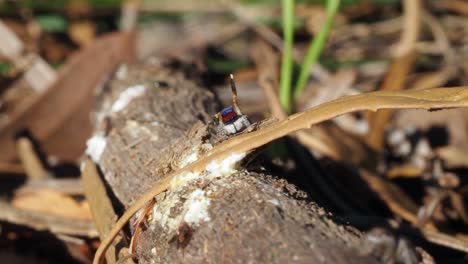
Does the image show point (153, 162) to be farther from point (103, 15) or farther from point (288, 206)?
point (103, 15)

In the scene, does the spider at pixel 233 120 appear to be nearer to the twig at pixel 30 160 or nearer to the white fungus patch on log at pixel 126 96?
the white fungus patch on log at pixel 126 96

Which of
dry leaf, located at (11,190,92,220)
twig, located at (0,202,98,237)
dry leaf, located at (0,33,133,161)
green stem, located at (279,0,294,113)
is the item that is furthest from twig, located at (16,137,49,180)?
green stem, located at (279,0,294,113)

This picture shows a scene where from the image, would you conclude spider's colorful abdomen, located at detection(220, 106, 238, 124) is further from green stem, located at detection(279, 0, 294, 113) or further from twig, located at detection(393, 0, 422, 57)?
twig, located at detection(393, 0, 422, 57)

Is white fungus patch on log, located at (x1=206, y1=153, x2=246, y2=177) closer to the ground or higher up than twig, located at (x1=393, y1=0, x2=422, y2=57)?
higher up

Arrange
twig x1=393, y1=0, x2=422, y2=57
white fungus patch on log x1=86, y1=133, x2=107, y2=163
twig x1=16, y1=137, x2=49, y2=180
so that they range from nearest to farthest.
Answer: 1. white fungus patch on log x1=86, y1=133, x2=107, y2=163
2. twig x1=16, y1=137, x2=49, y2=180
3. twig x1=393, y1=0, x2=422, y2=57

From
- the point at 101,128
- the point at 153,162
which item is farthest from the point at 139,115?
the point at 153,162

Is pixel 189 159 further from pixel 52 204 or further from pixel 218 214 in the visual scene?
pixel 52 204
